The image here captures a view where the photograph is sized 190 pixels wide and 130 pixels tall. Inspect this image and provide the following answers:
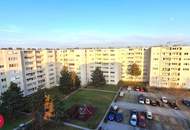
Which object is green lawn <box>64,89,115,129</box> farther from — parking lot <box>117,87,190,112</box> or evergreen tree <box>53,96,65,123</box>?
parking lot <box>117,87,190,112</box>

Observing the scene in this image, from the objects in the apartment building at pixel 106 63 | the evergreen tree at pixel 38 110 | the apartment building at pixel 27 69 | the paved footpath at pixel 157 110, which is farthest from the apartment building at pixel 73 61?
the evergreen tree at pixel 38 110

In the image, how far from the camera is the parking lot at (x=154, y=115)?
2845 cm

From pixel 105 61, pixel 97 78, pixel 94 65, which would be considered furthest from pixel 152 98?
pixel 94 65

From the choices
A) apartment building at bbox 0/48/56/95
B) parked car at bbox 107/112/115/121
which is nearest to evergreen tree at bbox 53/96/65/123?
parked car at bbox 107/112/115/121

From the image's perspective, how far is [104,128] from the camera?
2788cm

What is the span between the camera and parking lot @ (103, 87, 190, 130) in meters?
28.5

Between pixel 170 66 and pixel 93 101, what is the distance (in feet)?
105

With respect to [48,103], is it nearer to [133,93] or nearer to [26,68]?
[26,68]

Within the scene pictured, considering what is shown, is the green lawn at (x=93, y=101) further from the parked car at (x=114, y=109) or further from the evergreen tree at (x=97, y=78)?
the evergreen tree at (x=97, y=78)

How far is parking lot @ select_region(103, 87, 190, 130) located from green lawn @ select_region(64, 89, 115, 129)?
98.1 inches

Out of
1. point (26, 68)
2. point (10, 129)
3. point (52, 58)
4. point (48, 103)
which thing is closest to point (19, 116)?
point (10, 129)

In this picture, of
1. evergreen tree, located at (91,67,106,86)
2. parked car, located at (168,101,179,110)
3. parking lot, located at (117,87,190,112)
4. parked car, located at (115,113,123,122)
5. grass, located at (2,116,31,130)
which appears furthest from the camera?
evergreen tree, located at (91,67,106,86)

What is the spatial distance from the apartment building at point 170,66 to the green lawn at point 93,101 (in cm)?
2026

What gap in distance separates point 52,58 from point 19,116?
93.1 feet
